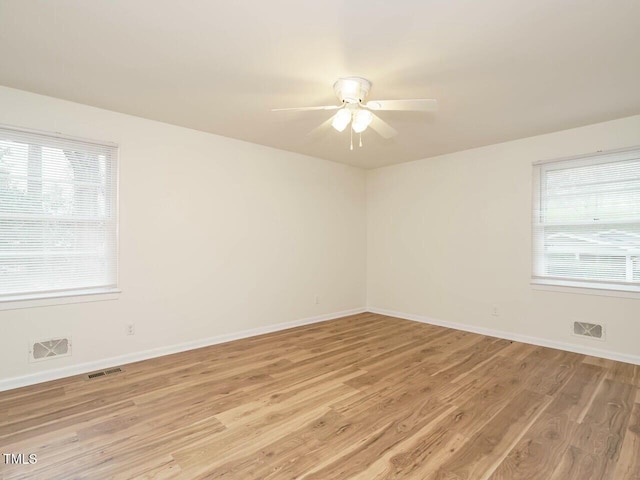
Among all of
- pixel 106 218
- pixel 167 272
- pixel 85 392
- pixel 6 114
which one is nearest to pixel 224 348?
pixel 167 272

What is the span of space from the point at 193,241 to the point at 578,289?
4.30m

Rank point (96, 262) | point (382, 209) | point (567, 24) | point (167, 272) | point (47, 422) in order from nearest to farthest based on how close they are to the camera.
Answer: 1. point (567, 24)
2. point (47, 422)
3. point (96, 262)
4. point (167, 272)
5. point (382, 209)

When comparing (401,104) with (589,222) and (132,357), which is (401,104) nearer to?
(589,222)

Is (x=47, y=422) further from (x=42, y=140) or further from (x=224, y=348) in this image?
(x=42, y=140)

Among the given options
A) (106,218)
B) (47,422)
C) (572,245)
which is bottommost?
(47,422)

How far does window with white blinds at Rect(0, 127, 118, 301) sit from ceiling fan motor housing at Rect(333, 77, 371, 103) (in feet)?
7.58

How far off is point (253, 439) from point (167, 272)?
2169 mm

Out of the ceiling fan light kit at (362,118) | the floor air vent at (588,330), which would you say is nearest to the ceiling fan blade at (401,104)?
the ceiling fan light kit at (362,118)

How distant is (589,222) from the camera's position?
3.65m

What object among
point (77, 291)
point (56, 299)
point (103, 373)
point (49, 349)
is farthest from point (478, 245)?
point (49, 349)

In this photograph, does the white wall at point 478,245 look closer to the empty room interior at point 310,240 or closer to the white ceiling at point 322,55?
the empty room interior at point 310,240

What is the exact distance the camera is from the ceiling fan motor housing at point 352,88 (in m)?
2.48

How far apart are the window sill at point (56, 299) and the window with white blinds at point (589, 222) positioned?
4.69 metres

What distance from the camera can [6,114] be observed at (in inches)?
107
